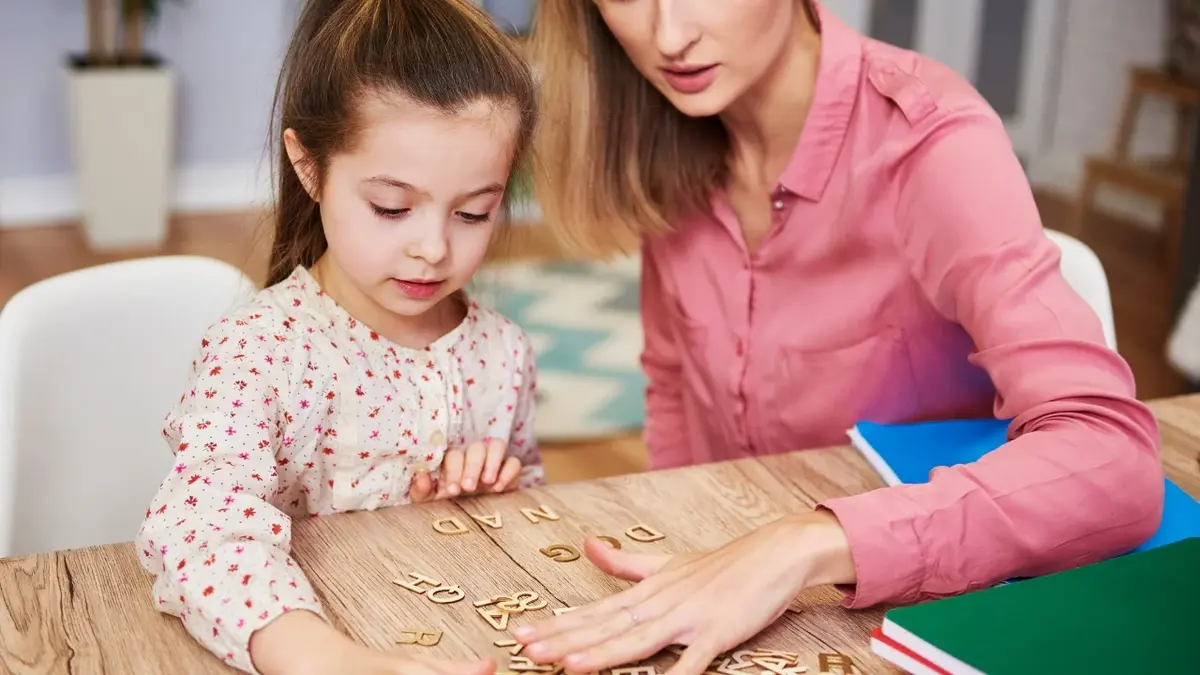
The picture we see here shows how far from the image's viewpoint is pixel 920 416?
169cm

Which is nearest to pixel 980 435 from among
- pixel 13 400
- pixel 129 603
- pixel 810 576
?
pixel 810 576

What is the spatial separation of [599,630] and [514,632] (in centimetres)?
7

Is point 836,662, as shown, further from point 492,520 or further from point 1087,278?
point 1087,278

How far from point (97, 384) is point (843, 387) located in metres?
0.88

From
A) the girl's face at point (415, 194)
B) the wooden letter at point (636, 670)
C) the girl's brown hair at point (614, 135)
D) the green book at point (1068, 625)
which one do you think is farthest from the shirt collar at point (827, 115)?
the wooden letter at point (636, 670)

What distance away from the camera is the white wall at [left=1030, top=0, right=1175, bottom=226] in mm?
3809

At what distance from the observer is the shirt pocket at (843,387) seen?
166 centimetres

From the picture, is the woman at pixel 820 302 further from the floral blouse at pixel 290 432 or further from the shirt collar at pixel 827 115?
the floral blouse at pixel 290 432

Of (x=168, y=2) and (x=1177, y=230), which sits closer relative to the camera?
(x=1177, y=230)

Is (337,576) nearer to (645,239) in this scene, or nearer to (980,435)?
(980,435)

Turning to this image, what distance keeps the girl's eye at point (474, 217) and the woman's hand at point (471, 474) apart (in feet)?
0.75

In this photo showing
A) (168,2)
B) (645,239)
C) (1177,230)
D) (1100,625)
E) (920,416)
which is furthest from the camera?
(168,2)

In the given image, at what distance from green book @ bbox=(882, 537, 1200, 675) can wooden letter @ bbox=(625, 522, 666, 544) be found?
10.6 inches

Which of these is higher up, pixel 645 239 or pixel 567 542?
pixel 645 239
